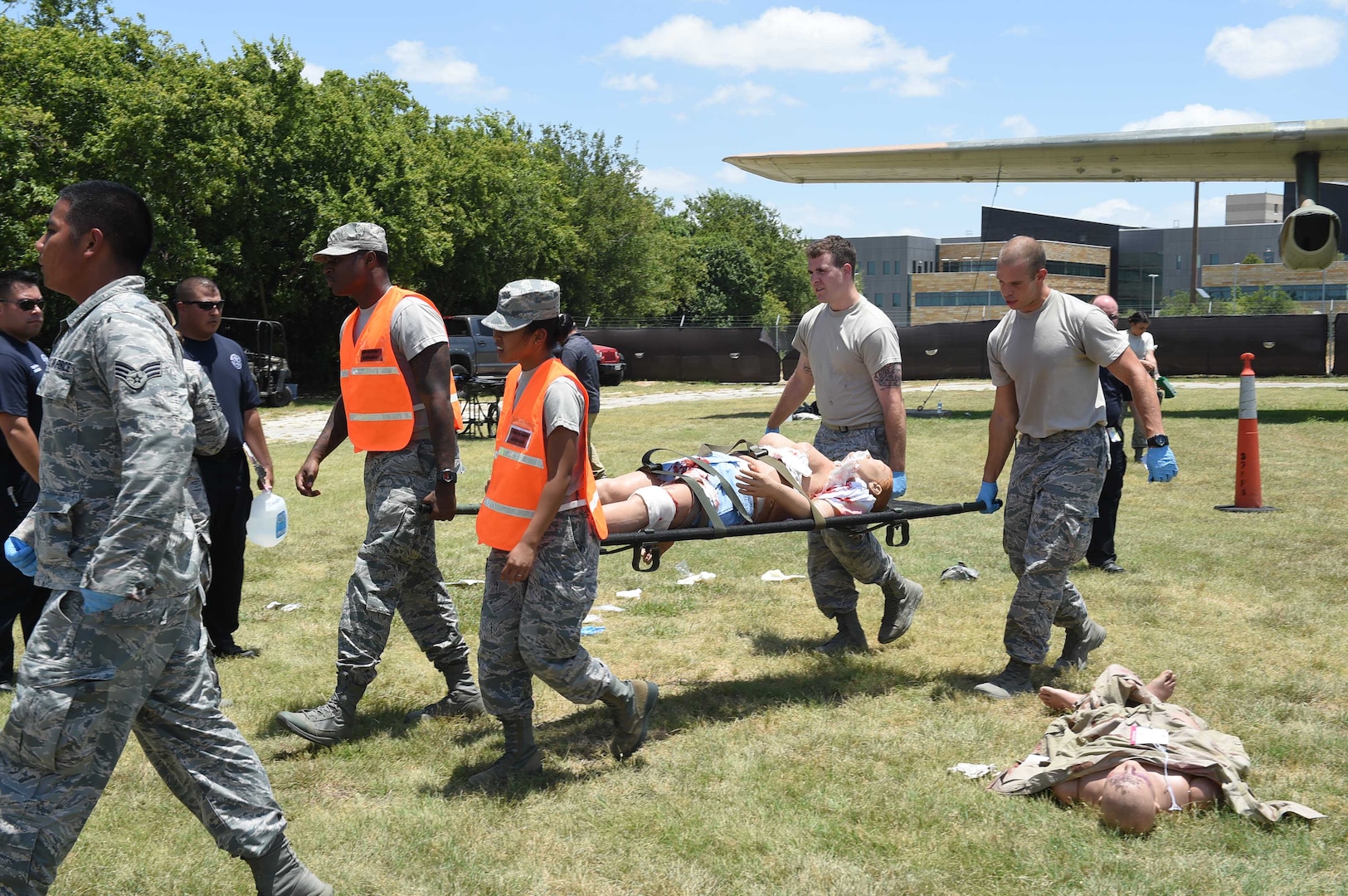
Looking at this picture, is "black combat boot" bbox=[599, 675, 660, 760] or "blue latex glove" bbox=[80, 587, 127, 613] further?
"black combat boot" bbox=[599, 675, 660, 760]

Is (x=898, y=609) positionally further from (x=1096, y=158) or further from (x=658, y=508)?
(x=1096, y=158)

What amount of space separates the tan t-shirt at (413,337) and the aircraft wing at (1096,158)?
55.9 feet

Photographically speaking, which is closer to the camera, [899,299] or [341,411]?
[341,411]

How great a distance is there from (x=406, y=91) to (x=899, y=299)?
85984 mm

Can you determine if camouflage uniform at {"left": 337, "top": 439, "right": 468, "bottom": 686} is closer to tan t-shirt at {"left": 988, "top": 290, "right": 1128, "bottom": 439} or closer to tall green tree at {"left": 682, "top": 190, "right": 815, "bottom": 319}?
tan t-shirt at {"left": 988, "top": 290, "right": 1128, "bottom": 439}

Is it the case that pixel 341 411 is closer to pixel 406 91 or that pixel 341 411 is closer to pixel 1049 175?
pixel 1049 175

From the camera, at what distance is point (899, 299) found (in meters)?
118

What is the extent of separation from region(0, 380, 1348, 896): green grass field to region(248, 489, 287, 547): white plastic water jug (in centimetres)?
90

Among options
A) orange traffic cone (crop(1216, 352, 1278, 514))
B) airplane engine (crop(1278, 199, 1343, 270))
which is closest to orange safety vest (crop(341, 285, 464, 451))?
orange traffic cone (crop(1216, 352, 1278, 514))

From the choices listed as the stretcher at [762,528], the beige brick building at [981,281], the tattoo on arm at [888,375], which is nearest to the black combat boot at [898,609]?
the stretcher at [762,528]

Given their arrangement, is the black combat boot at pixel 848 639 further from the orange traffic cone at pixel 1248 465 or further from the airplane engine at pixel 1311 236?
the airplane engine at pixel 1311 236

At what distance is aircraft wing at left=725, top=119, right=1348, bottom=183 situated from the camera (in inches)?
712

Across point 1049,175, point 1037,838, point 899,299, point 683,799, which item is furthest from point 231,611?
point 899,299

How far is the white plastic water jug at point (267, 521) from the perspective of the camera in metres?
4.98
